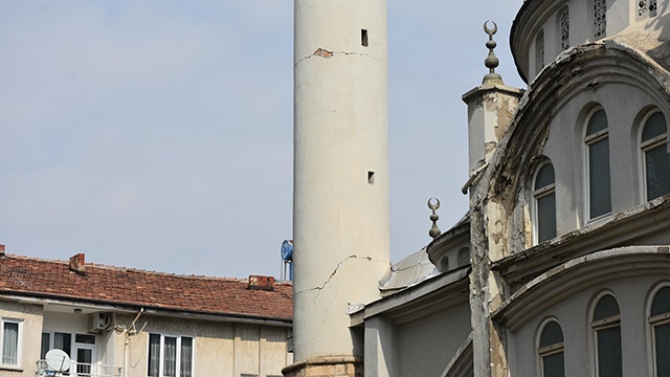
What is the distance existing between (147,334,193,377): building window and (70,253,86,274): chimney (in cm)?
304

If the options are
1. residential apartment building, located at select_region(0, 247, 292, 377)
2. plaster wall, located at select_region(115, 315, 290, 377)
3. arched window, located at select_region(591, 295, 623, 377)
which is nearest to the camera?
arched window, located at select_region(591, 295, 623, 377)

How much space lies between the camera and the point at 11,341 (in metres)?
36.4

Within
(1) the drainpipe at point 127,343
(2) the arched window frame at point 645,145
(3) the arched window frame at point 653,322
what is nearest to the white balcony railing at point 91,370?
(1) the drainpipe at point 127,343

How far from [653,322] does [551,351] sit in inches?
94.6

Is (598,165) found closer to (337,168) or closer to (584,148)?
(584,148)

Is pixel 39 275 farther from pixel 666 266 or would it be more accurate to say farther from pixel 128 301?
pixel 666 266

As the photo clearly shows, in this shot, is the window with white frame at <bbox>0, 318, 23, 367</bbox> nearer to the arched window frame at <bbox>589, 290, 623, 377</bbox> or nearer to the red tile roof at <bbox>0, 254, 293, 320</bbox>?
the red tile roof at <bbox>0, 254, 293, 320</bbox>

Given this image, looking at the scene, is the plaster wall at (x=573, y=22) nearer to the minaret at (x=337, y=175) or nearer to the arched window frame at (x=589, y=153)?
the arched window frame at (x=589, y=153)

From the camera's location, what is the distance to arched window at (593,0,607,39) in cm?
2108

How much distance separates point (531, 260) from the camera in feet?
66.4

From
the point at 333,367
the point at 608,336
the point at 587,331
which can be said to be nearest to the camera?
the point at 608,336

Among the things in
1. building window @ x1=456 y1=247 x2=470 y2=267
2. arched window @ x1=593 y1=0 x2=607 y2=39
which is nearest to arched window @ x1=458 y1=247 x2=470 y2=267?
building window @ x1=456 y1=247 x2=470 y2=267

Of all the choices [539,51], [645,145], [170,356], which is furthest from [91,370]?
[645,145]

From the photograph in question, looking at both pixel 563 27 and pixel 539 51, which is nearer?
pixel 563 27
